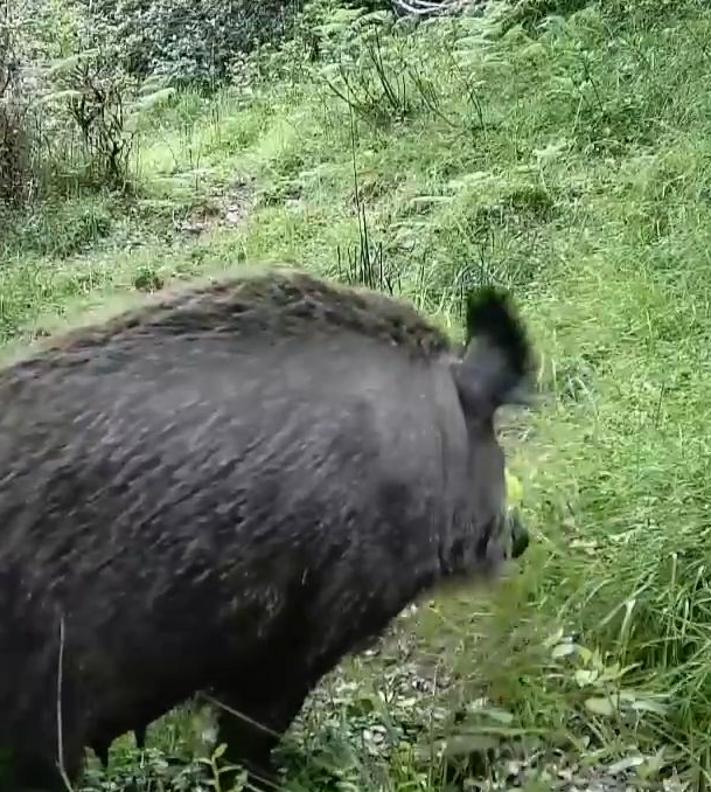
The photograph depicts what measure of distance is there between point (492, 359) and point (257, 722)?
37.4 inches

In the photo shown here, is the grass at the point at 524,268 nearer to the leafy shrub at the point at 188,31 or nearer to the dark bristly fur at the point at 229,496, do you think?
the dark bristly fur at the point at 229,496

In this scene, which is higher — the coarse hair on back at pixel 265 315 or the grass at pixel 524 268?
the coarse hair on back at pixel 265 315

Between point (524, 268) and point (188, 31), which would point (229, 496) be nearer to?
point (524, 268)

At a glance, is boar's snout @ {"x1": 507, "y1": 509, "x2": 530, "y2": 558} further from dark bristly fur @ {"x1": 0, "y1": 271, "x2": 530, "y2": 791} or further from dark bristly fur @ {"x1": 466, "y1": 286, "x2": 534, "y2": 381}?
dark bristly fur @ {"x1": 466, "y1": 286, "x2": 534, "y2": 381}

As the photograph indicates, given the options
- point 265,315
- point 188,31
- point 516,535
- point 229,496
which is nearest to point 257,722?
point 229,496

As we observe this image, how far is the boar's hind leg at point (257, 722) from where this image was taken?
322 centimetres

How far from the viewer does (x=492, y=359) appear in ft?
10.7

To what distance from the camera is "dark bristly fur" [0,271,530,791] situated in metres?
2.79

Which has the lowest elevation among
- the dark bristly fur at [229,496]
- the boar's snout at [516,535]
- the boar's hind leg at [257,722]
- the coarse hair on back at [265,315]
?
the boar's hind leg at [257,722]

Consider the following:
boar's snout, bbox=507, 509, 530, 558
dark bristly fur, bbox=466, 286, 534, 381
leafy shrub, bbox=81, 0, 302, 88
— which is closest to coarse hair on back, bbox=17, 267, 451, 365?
dark bristly fur, bbox=466, 286, 534, 381

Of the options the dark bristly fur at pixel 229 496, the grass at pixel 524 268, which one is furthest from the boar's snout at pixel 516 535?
the grass at pixel 524 268

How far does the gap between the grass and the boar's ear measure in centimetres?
63

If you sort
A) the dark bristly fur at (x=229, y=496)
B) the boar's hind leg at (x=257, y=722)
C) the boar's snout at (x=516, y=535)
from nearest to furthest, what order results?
1. the dark bristly fur at (x=229, y=496)
2. the boar's hind leg at (x=257, y=722)
3. the boar's snout at (x=516, y=535)

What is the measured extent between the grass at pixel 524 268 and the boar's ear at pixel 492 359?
0.63 metres
